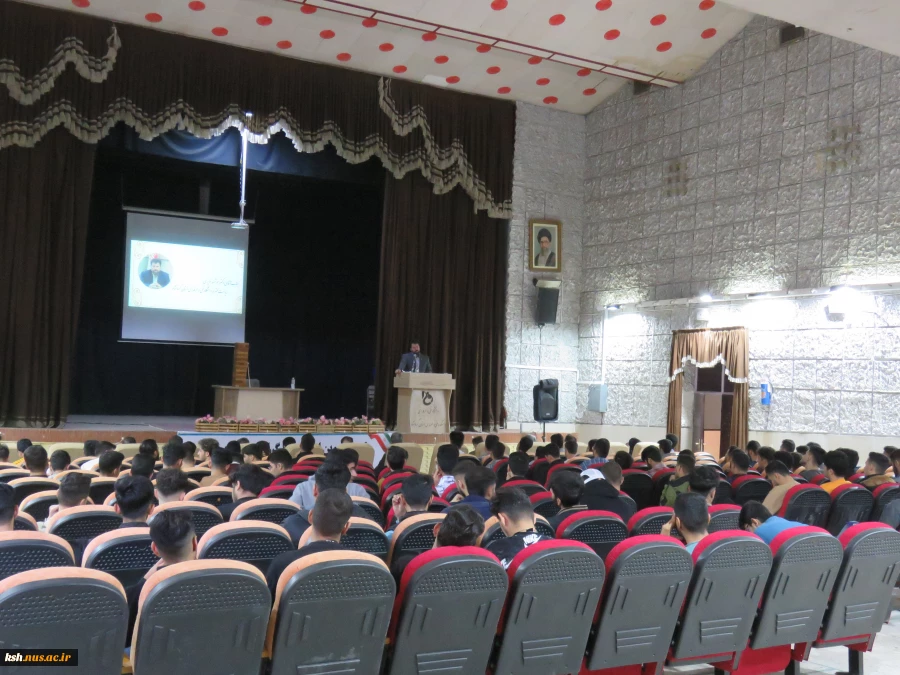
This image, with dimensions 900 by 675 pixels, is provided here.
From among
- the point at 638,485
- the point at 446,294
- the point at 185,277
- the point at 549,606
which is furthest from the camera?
the point at 446,294

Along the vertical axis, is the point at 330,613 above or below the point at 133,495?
below

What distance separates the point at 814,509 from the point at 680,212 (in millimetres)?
8863

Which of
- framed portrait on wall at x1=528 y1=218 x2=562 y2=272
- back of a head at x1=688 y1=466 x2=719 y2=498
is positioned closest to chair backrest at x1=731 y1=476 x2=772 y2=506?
back of a head at x1=688 y1=466 x2=719 y2=498

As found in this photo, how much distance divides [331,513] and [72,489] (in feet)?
4.53

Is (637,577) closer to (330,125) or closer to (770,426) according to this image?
(770,426)

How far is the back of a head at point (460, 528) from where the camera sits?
→ 8.86 feet

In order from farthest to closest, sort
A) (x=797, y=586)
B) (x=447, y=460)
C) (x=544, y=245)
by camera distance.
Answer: (x=544, y=245)
(x=447, y=460)
(x=797, y=586)

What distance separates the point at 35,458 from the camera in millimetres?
5238

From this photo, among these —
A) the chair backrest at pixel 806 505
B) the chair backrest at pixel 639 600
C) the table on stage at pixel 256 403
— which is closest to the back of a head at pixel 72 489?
the chair backrest at pixel 639 600

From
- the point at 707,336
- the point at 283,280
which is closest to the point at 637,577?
the point at 707,336

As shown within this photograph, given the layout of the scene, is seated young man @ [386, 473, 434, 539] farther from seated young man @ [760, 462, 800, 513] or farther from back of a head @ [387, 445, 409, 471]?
seated young man @ [760, 462, 800, 513]

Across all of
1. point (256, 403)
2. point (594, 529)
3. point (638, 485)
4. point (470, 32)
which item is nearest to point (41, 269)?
point (256, 403)

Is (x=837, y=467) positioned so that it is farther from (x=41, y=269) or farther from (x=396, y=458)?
(x=41, y=269)

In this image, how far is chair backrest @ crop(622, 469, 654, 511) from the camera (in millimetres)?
5914
